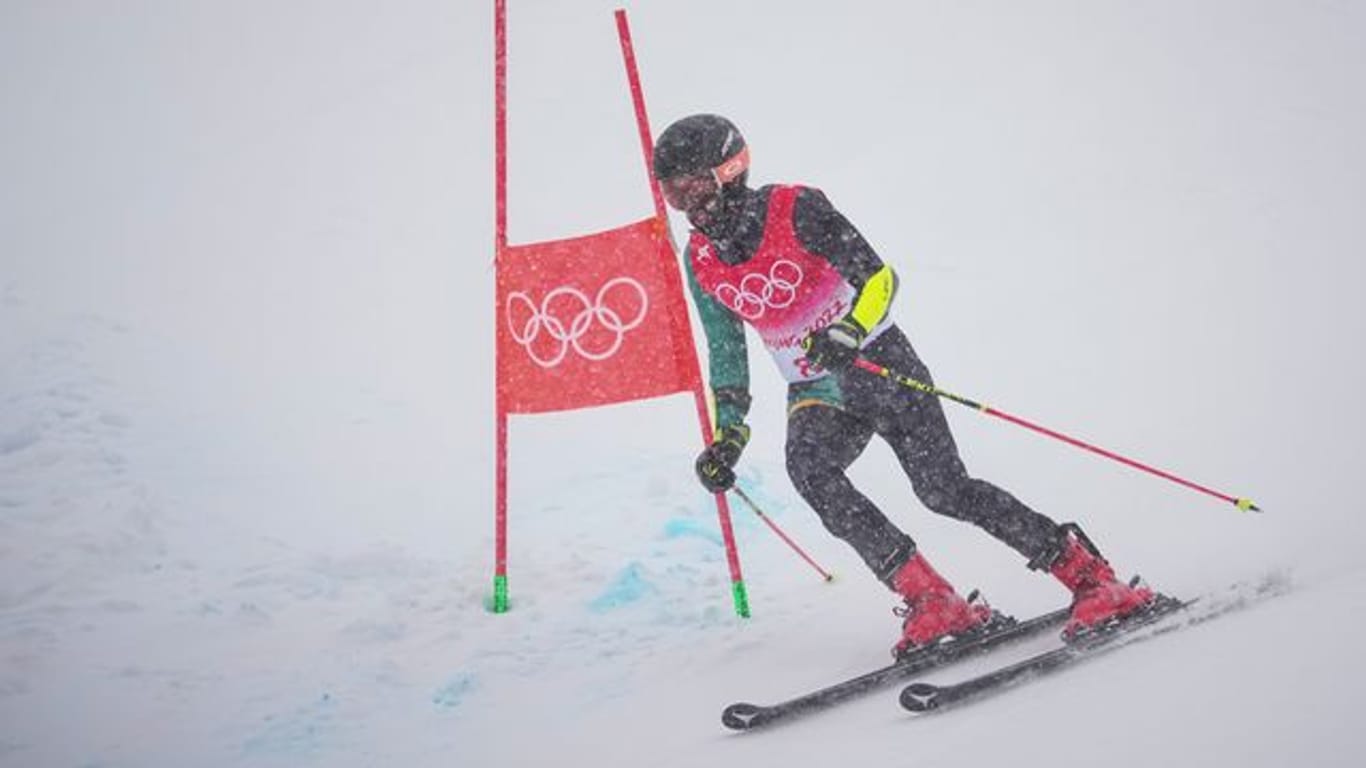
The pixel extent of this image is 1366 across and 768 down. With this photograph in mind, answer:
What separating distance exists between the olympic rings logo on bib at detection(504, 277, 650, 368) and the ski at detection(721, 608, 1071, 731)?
2.23m

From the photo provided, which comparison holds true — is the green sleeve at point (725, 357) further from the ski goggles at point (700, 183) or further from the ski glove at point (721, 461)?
the ski goggles at point (700, 183)

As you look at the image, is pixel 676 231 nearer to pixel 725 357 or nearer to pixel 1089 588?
pixel 725 357

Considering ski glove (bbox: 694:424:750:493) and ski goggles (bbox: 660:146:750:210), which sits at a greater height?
ski goggles (bbox: 660:146:750:210)

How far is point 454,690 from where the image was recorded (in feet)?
13.0

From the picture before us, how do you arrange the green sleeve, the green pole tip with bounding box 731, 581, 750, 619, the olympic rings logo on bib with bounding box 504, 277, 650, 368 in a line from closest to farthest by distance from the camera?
the green sleeve
the green pole tip with bounding box 731, 581, 750, 619
the olympic rings logo on bib with bounding box 504, 277, 650, 368

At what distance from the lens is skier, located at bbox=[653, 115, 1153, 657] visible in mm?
3504

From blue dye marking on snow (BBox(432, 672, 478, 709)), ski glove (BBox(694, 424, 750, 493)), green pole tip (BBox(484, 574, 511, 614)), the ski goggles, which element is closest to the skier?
the ski goggles

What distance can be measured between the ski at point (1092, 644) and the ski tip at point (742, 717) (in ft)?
1.61

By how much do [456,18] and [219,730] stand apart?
13.2m

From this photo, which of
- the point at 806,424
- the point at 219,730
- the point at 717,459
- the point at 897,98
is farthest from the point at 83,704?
the point at 897,98

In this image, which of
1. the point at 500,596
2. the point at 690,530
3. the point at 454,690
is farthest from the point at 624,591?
the point at 454,690

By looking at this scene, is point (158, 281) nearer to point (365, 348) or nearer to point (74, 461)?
point (365, 348)

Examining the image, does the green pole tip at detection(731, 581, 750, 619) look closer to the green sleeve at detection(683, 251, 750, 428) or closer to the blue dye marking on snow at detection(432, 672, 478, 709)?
the green sleeve at detection(683, 251, 750, 428)

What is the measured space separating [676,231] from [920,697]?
946 centimetres
